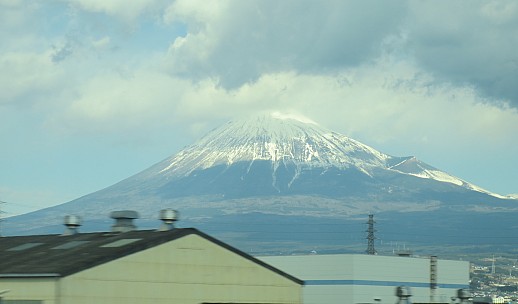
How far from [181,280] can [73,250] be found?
632 centimetres

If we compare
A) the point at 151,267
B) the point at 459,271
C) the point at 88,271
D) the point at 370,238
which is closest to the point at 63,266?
the point at 88,271

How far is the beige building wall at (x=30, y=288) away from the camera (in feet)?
171

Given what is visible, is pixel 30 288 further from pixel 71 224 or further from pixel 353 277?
pixel 353 277

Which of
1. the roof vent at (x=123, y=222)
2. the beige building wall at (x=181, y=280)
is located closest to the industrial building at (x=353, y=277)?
the roof vent at (x=123, y=222)

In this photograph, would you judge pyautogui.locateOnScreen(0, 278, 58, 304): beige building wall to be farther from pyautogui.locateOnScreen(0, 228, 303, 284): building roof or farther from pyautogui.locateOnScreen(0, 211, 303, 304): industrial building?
pyautogui.locateOnScreen(0, 228, 303, 284): building roof

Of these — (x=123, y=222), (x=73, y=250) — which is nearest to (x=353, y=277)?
(x=123, y=222)

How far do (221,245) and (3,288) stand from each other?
1276cm

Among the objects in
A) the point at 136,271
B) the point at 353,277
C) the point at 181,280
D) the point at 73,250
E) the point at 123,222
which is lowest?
the point at 353,277

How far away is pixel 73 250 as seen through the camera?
59.0m

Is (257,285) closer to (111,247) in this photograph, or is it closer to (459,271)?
(111,247)

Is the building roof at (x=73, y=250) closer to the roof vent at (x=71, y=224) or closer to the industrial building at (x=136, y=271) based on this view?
the industrial building at (x=136, y=271)

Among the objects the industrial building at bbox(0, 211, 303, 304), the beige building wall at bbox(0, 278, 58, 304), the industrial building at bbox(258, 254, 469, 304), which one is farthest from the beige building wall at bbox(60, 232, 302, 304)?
the industrial building at bbox(258, 254, 469, 304)

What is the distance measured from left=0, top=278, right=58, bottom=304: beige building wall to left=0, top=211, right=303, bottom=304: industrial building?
5 centimetres

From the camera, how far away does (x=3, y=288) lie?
54.2 metres
